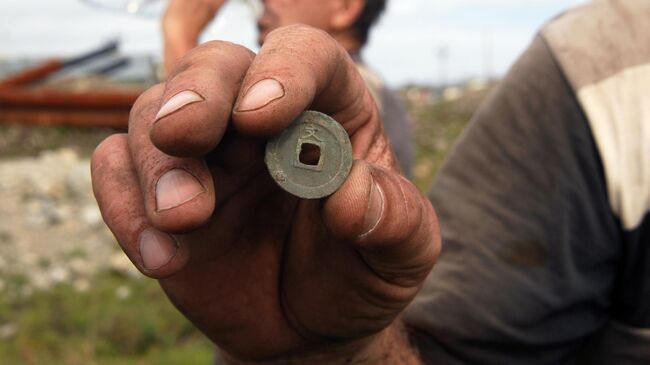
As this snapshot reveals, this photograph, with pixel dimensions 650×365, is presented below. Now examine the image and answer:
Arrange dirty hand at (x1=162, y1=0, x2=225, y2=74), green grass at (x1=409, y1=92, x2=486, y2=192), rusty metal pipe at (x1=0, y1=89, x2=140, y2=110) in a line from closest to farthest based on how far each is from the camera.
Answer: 1. dirty hand at (x1=162, y1=0, x2=225, y2=74)
2. green grass at (x1=409, y1=92, x2=486, y2=192)
3. rusty metal pipe at (x1=0, y1=89, x2=140, y2=110)

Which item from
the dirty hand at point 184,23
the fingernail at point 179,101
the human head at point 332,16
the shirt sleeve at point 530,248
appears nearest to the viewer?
the fingernail at point 179,101

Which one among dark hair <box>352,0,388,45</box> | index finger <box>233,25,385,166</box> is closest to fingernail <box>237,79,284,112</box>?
index finger <box>233,25,385,166</box>

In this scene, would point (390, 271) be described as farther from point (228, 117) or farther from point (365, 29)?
point (365, 29)

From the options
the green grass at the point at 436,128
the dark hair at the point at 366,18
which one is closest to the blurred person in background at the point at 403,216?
the dark hair at the point at 366,18

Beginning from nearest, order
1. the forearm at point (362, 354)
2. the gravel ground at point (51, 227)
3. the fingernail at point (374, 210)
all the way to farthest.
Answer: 1. the fingernail at point (374, 210)
2. the forearm at point (362, 354)
3. the gravel ground at point (51, 227)

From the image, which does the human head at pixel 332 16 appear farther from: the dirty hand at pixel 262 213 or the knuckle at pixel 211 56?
the knuckle at pixel 211 56

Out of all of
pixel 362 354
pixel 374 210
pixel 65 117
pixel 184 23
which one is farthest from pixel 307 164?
pixel 65 117

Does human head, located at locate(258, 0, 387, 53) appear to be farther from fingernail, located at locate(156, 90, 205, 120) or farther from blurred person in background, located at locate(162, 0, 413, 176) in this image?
fingernail, located at locate(156, 90, 205, 120)
